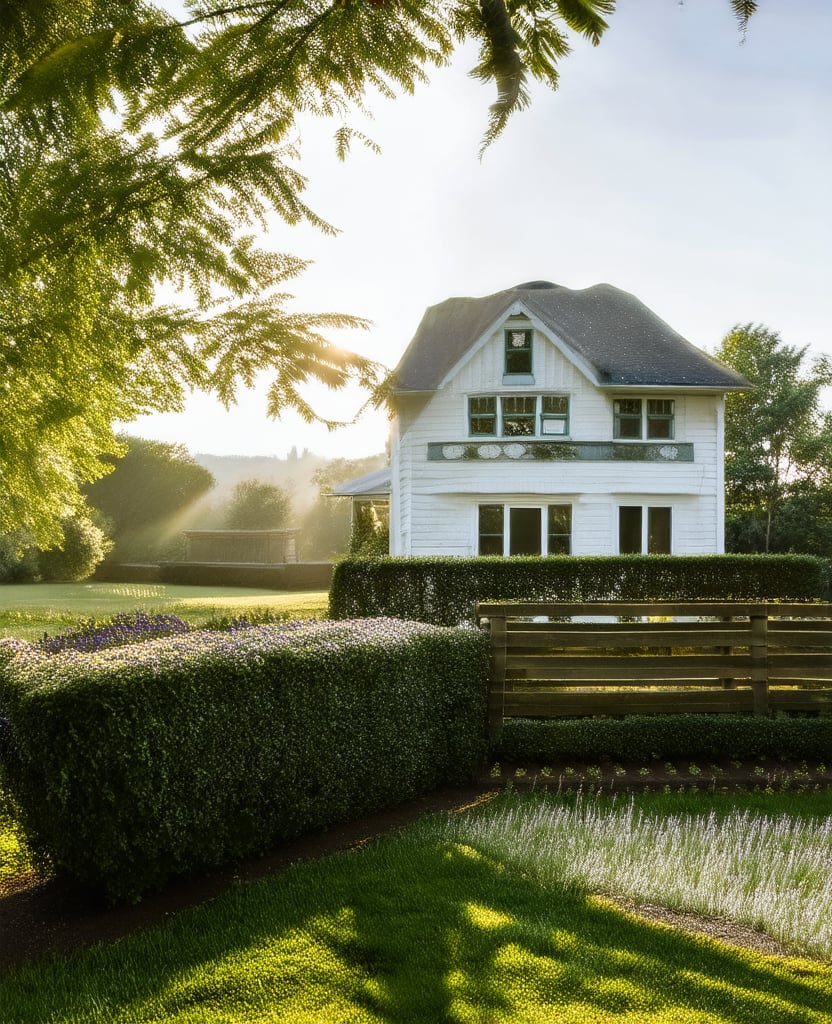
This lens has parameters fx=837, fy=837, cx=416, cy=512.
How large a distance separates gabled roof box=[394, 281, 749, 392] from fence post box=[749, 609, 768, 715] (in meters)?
14.0

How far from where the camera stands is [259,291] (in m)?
4.12

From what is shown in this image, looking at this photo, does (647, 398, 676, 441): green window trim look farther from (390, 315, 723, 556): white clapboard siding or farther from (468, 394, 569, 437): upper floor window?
(468, 394, 569, 437): upper floor window

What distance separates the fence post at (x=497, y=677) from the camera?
863cm

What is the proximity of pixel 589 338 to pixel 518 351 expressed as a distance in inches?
111

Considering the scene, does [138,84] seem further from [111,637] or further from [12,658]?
[111,637]

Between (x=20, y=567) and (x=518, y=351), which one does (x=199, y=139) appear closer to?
(x=518, y=351)

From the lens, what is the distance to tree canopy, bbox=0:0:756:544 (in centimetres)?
323

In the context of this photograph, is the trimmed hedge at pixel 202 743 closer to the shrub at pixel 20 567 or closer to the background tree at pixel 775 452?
the background tree at pixel 775 452

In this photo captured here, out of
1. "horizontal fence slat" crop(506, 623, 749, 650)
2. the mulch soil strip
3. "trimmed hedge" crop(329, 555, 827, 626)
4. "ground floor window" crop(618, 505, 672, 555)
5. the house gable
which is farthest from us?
"ground floor window" crop(618, 505, 672, 555)

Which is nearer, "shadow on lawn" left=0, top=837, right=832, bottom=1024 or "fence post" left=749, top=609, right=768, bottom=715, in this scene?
"shadow on lawn" left=0, top=837, right=832, bottom=1024

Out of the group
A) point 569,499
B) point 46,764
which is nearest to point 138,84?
point 46,764

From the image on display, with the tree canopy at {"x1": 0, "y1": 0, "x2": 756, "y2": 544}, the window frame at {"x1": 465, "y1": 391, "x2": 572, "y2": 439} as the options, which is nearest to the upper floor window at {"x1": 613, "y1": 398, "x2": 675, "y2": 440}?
the window frame at {"x1": 465, "y1": 391, "x2": 572, "y2": 439}

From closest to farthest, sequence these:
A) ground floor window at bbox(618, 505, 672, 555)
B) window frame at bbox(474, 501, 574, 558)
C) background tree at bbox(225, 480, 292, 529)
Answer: window frame at bbox(474, 501, 574, 558), ground floor window at bbox(618, 505, 672, 555), background tree at bbox(225, 480, 292, 529)

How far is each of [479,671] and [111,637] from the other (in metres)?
3.49
